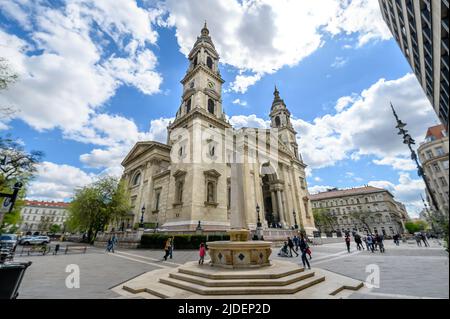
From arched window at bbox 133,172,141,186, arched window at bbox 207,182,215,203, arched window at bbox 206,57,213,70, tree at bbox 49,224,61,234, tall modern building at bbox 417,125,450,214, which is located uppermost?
arched window at bbox 206,57,213,70

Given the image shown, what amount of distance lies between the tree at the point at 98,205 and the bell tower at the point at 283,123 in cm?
3502

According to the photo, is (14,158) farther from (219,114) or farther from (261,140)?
(261,140)

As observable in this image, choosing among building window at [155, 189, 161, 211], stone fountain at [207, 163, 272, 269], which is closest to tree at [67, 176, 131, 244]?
building window at [155, 189, 161, 211]

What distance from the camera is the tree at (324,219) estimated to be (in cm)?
6238

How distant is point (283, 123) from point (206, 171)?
95.9 feet

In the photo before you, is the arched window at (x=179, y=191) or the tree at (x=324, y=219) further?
the tree at (x=324, y=219)

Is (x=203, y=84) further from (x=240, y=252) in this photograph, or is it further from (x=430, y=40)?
(x=240, y=252)

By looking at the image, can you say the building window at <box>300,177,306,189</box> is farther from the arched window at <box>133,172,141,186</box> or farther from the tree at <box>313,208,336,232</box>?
the arched window at <box>133,172,141,186</box>

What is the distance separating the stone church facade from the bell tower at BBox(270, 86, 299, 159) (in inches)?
208

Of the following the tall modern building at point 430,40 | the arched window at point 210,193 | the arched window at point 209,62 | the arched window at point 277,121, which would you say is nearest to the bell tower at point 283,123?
the arched window at point 277,121

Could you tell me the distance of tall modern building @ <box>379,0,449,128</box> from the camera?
13125mm

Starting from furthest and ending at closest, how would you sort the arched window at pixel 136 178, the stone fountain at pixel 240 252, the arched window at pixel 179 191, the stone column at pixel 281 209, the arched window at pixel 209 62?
the arched window at pixel 136 178 < the arched window at pixel 209 62 < the stone column at pixel 281 209 < the arched window at pixel 179 191 < the stone fountain at pixel 240 252

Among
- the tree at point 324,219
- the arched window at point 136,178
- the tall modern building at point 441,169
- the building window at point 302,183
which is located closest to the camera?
the tall modern building at point 441,169

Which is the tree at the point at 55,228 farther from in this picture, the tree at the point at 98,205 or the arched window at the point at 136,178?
the tree at the point at 98,205
